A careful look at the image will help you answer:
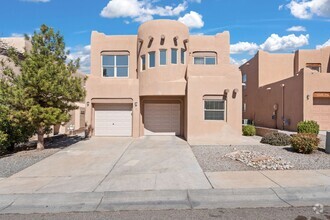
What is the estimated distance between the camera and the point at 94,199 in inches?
234

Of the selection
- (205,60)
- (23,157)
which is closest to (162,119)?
(205,60)

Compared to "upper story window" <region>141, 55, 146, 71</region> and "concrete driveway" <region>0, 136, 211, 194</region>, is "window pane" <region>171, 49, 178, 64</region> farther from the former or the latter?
"concrete driveway" <region>0, 136, 211, 194</region>

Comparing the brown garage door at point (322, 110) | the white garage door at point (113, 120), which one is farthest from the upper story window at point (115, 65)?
the brown garage door at point (322, 110)

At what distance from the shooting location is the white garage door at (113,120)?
17406 mm

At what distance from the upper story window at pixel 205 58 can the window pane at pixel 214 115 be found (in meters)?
5.00

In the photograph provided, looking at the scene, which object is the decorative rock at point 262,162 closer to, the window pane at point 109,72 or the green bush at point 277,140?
the green bush at point 277,140

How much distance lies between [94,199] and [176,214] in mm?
2028

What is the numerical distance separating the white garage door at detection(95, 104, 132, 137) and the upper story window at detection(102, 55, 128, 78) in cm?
237

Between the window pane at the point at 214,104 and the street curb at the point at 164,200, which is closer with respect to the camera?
the street curb at the point at 164,200

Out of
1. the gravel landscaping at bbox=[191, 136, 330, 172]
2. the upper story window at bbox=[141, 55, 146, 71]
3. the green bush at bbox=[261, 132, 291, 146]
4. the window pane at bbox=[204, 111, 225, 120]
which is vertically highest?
the upper story window at bbox=[141, 55, 146, 71]

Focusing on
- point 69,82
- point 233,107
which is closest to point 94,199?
point 69,82

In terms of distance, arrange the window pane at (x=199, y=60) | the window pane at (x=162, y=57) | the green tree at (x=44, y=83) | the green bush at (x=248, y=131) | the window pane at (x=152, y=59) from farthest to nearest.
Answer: the window pane at (x=199, y=60)
the green bush at (x=248, y=131)
the window pane at (x=152, y=59)
the window pane at (x=162, y=57)
the green tree at (x=44, y=83)

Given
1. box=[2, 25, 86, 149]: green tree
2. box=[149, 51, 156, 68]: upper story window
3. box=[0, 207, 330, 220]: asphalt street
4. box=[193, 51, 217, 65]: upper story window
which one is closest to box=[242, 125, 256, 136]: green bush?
box=[193, 51, 217, 65]: upper story window

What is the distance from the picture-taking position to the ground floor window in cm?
1520
